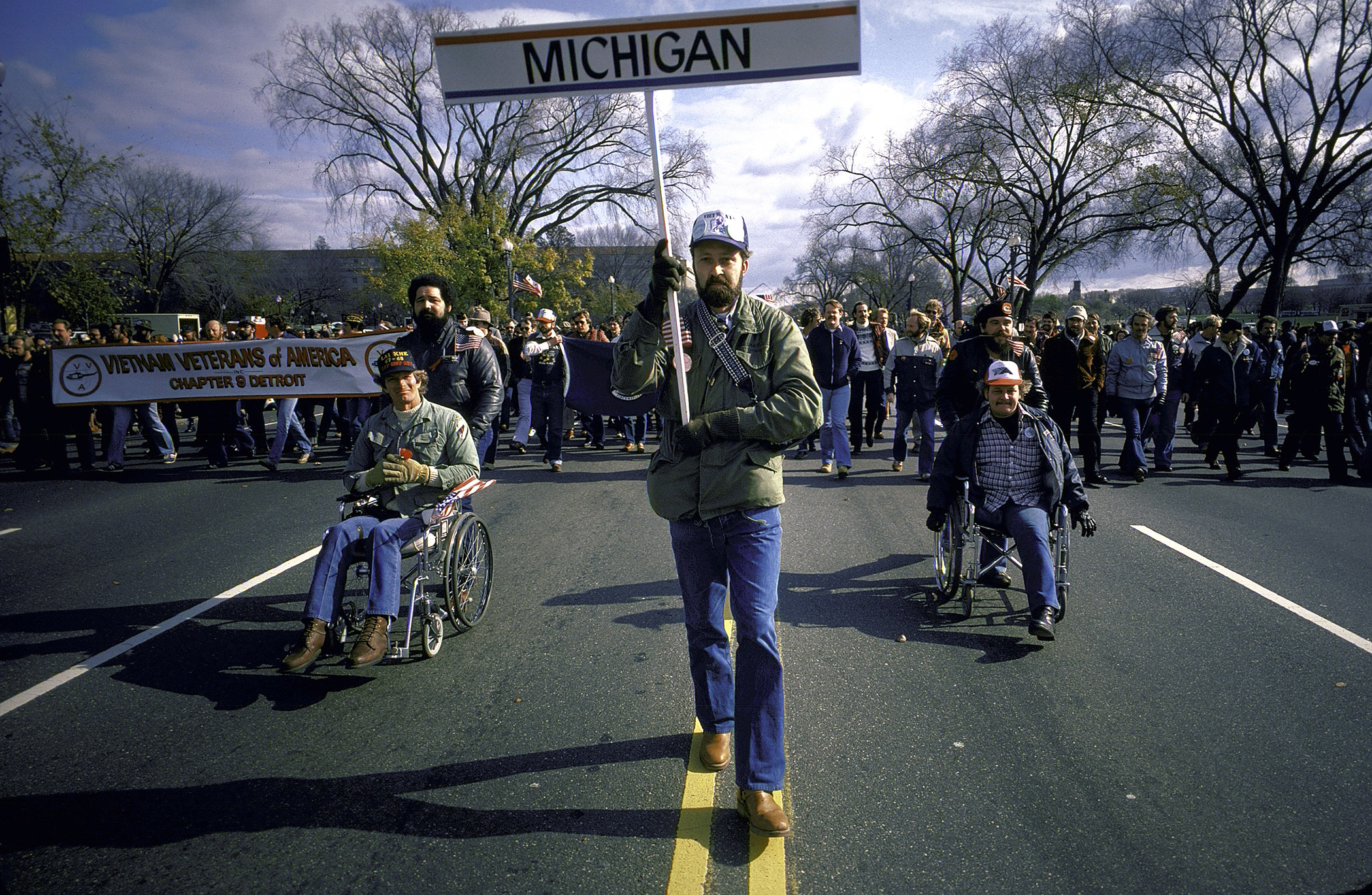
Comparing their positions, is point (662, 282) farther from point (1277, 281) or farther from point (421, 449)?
point (1277, 281)

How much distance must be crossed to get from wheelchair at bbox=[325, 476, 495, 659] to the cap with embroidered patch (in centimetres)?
235

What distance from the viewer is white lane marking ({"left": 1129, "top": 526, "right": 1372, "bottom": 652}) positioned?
4578mm

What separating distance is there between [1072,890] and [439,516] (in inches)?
136

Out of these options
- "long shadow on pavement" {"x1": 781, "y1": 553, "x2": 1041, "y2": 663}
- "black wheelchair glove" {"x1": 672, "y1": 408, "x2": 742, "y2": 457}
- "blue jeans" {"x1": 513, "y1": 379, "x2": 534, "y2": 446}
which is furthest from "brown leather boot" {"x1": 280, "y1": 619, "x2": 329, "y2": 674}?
"blue jeans" {"x1": 513, "y1": 379, "x2": 534, "y2": 446}

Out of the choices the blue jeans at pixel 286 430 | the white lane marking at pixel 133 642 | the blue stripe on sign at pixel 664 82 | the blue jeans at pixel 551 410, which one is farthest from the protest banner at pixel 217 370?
the blue stripe on sign at pixel 664 82

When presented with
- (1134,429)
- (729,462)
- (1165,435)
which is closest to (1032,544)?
(729,462)

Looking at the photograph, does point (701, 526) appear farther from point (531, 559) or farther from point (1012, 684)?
point (531, 559)

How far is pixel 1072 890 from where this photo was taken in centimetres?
246

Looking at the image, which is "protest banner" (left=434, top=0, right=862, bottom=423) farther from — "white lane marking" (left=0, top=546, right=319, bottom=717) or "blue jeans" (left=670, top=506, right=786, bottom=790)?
"white lane marking" (left=0, top=546, right=319, bottom=717)

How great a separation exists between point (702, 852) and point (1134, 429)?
30.9 ft

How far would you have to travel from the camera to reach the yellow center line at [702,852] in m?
2.51

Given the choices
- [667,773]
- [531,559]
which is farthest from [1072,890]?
[531,559]

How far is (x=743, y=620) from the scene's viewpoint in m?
2.88

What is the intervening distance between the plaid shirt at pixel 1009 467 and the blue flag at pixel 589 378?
2.29 m
